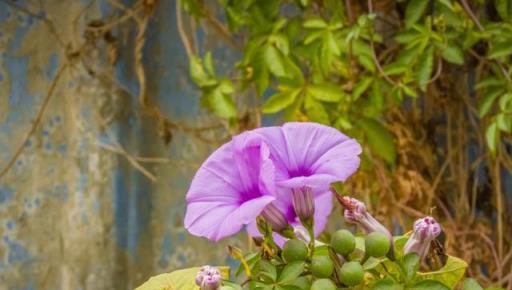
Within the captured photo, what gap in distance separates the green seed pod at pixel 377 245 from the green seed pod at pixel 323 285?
2.2 inches

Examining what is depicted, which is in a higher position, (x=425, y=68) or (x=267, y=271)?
(x=425, y=68)

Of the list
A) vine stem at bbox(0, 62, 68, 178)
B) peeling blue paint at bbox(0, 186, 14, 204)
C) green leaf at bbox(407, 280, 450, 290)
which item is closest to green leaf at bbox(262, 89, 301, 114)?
vine stem at bbox(0, 62, 68, 178)

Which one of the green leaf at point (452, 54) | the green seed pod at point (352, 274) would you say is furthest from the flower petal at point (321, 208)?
the green leaf at point (452, 54)

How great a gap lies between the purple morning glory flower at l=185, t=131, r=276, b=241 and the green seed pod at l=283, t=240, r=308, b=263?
1.5 inches

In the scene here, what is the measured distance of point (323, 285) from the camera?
757 millimetres

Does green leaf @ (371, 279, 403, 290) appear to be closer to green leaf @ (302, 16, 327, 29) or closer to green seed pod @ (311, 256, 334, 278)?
green seed pod @ (311, 256, 334, 278)

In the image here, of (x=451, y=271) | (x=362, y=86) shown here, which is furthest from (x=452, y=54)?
(x=451, y=271)

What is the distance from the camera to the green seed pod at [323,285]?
755mm

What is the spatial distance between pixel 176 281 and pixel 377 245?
20cm

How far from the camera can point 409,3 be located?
2.35 m

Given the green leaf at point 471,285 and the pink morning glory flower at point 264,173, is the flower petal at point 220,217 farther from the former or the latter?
the green leaf at point 471,285

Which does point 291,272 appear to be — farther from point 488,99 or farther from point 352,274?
point 488,99

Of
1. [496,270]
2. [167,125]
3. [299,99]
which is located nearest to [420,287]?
[299,99]

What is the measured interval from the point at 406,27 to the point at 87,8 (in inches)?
37.4
